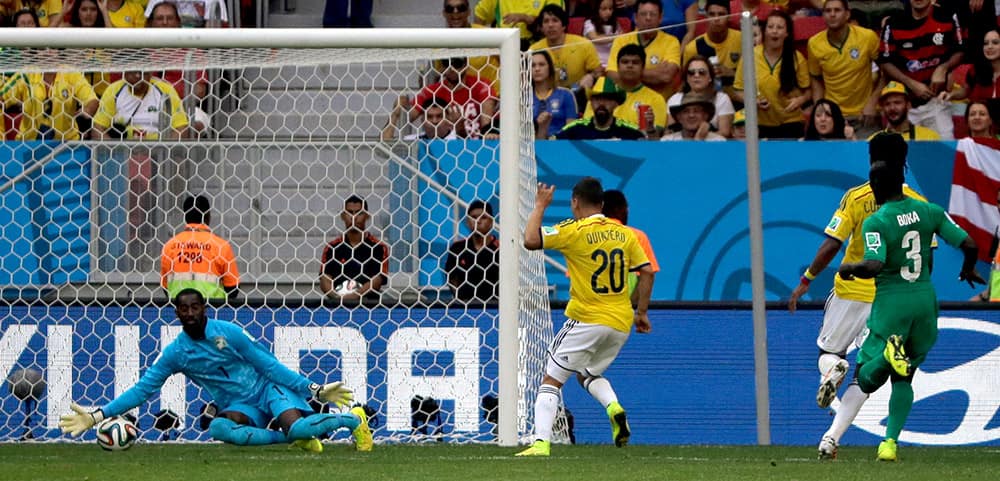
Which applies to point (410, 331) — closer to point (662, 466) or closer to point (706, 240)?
point (706, 240)

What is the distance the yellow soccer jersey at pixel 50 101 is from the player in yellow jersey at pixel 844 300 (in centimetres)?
596

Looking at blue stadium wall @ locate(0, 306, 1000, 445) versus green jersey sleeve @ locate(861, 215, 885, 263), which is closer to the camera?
green jersey sleeve @ locate(861, 215, 885, 263)

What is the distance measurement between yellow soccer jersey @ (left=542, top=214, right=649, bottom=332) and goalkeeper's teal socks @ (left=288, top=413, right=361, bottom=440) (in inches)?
61.3

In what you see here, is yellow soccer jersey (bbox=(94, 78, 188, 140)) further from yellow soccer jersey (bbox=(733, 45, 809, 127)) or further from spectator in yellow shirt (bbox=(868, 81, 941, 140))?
spectator in yellow shirt (bbox=(868, 81, 941, 140))

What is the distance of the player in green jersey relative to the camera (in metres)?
8.77

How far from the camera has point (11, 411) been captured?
37.9ft

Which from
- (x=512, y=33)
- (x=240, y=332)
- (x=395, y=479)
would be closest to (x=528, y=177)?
(x=512, y=33)

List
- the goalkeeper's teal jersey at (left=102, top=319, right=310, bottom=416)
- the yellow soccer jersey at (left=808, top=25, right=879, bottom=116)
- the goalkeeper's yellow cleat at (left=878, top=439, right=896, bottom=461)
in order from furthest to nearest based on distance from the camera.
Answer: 1. the yellow soccer jersey at (left=808, top=25, right=879, bottom=116)
2. the goalkeeper's teal jersey at (left=102, top=319, right=310, bottom=416)
3. the goalkeeper's yellow cleat at (left=878, top=439, right=896, bottom=461)

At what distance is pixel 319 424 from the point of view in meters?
9.48

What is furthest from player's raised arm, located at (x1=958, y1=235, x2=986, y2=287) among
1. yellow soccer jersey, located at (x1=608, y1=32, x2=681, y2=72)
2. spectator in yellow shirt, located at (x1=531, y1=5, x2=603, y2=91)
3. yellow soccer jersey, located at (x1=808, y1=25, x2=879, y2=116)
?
spectator in yellow shirt, located at (x1=531, y1=5, x2=603, y2=91)

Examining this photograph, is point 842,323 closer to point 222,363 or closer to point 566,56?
point 222,363

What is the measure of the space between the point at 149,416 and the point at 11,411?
3.17ft

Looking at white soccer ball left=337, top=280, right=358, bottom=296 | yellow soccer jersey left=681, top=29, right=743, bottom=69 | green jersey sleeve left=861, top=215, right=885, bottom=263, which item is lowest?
white soccer ball left=337, top=280, right=358, bottom=296

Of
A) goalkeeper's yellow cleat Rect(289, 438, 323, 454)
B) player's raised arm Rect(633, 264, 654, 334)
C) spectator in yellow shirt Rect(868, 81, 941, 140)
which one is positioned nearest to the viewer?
goalkeeper's yellow cleat Rect(289, 438, 323, 454)
